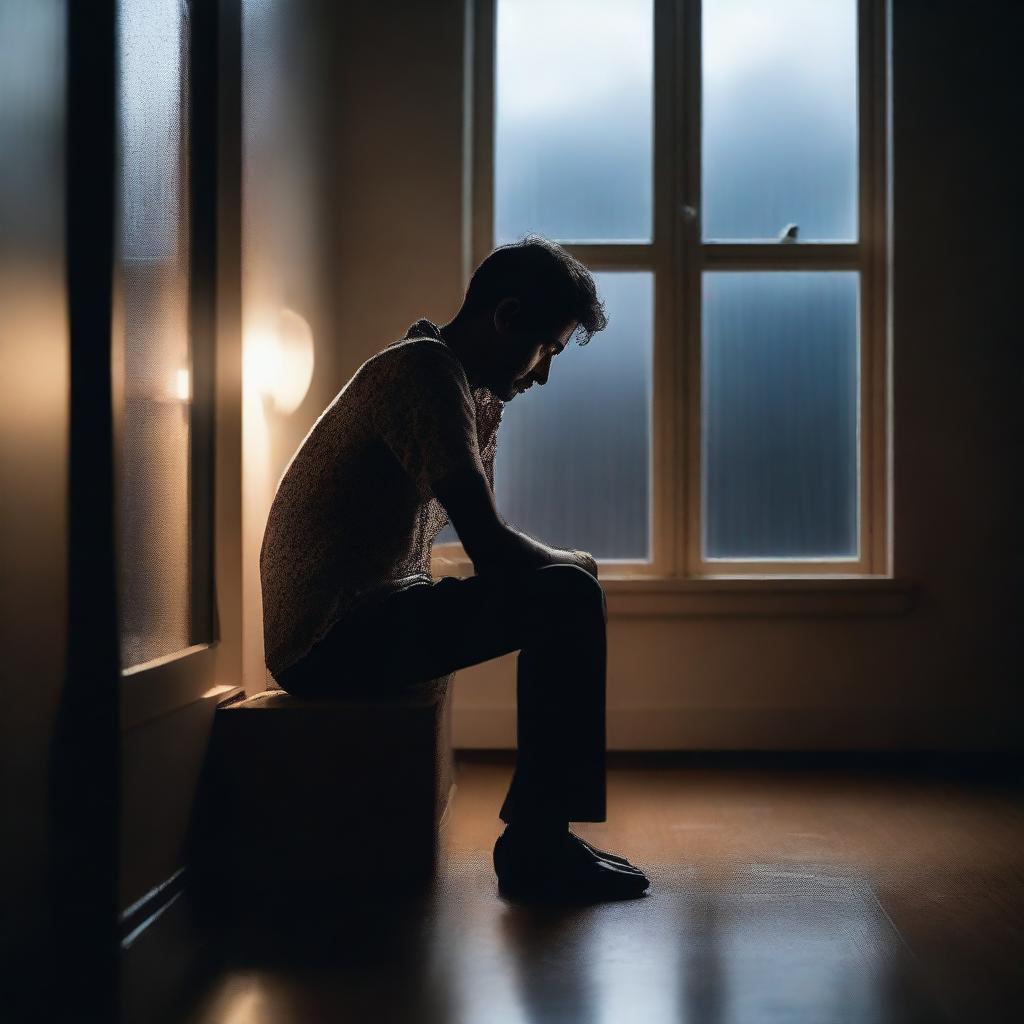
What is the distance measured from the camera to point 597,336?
3398mm

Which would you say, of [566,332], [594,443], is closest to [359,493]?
[566,332]

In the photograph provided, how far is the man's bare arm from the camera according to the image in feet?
5.84

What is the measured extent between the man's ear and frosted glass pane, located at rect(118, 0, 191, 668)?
56 centimetres

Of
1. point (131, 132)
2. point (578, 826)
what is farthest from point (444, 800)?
point (131, 132)

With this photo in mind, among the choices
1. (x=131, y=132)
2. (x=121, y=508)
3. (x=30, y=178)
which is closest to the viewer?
(x=30, y=178)

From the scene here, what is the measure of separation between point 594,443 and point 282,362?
3.72 feet

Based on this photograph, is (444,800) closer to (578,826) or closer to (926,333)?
(578,826)

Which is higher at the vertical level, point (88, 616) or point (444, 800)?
point (88, 616)

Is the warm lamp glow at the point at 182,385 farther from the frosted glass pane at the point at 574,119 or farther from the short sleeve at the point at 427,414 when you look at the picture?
the frosted glass pane at the point at 574,119

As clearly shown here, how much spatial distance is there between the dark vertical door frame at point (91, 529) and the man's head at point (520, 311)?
738 mm

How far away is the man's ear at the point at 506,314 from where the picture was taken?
2041 millimetres

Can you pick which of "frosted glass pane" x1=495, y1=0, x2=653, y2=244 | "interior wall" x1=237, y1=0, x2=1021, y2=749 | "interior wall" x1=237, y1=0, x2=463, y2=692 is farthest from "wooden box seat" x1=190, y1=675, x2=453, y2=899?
"frosted glass pane" x1=495, y1=0, x2=653, y2=244

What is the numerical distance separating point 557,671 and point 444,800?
0.65 m

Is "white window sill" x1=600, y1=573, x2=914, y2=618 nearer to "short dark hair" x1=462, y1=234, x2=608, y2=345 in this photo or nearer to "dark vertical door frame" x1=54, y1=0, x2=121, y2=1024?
"short dark hair" x1=462, y1=234, x2=608, y2=345
